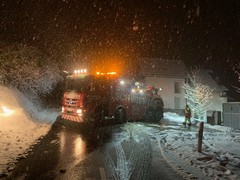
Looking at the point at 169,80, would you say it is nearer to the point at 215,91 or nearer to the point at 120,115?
the point at 215,91

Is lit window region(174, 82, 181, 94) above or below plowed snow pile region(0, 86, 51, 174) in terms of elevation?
above

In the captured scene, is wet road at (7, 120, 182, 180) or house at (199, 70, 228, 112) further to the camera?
house at (199, 70, 228, 112)

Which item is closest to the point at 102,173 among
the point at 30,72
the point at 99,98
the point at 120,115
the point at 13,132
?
the point at 13,132

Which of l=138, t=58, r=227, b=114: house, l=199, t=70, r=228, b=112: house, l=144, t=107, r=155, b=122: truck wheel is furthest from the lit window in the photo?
l=144, t=107, r=155, b=122: truck wheel

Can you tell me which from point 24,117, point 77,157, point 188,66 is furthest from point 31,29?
point 188,66

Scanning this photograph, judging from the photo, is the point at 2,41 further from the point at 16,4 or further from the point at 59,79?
the point at 59,79

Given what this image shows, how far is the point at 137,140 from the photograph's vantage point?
12.5 metres

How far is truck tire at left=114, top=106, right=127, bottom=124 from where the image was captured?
57.5 ft

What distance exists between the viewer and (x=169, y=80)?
163 feet

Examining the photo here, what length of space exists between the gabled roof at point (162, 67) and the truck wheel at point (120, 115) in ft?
100

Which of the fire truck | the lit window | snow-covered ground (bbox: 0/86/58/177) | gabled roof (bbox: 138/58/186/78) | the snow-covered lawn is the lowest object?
the snow-covered lawn

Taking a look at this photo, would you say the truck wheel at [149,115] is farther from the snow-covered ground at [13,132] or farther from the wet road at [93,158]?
the snow-covered ground at [13,132]

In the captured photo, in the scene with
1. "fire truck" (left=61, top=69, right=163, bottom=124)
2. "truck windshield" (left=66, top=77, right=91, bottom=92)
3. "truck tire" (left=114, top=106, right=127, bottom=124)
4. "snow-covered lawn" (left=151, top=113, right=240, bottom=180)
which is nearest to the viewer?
"snow-covered lawn" (left=151, top=113, right=240, bottom=180)

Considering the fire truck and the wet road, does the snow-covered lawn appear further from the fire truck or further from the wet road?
the fire truck
